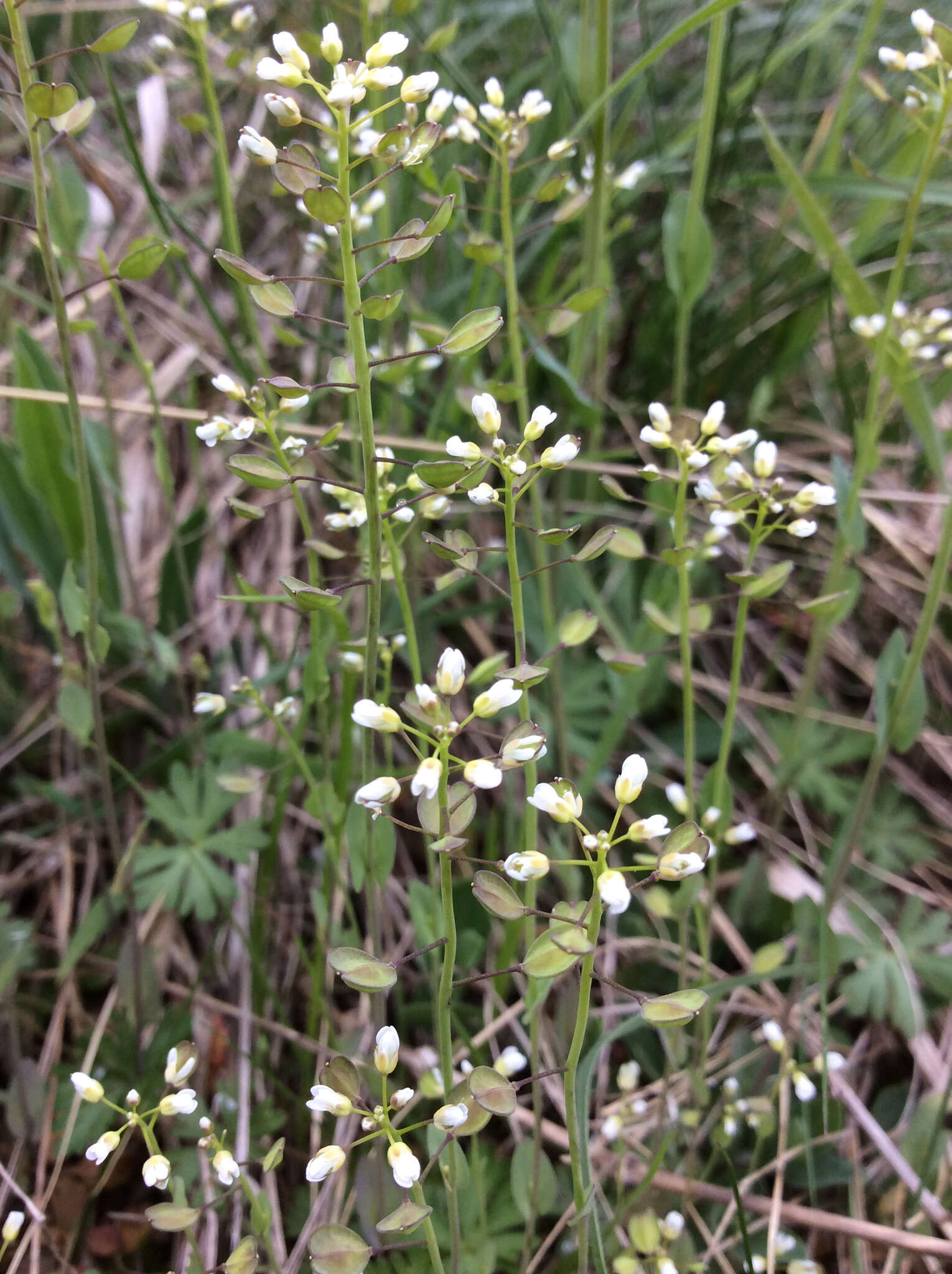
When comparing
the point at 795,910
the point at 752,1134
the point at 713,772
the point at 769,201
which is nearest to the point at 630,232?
the point at 769,201

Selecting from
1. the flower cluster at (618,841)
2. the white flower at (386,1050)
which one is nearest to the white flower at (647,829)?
the flower cluster at (618,841)

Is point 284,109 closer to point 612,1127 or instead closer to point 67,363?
point 67,363

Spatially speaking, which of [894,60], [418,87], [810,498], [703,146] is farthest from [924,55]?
[418,87]

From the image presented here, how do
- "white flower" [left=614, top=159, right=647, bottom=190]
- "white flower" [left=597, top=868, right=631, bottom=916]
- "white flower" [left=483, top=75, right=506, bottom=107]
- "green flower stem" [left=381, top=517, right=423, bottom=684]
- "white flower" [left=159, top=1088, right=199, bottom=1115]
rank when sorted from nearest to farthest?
1. "white flower" [left=597, top=868, right=631, bottom=916]
2. "white flower" [left=159, top=1088, right=199, bottom=1115]
3. "green flower stem" [left=381, top=517, right=423, bottom=684]
4. "white flower" [left=483, top=75, right=506, bottom=107]
5. "white flower" [left=614, top=159, right=647, bottom=190]

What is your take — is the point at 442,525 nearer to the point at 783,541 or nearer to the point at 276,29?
the point at 783,541

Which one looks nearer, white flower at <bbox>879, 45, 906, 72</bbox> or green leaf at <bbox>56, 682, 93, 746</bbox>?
white flower at <bbox>879, 45, 906, 72</bbox>

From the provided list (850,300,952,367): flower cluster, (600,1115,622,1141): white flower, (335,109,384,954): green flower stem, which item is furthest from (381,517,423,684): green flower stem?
(850,300,952,367): flower cluster

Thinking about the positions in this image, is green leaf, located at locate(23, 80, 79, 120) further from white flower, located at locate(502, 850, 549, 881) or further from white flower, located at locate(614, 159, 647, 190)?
white flower, located at locate(614, 159, 647, 190)
